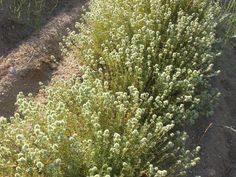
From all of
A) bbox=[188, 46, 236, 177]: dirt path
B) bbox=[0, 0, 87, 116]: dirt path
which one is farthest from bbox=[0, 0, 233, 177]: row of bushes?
bbox=[0, 0, 87, 116]: dirt path

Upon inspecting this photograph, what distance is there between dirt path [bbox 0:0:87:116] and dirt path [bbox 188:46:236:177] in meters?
1.53

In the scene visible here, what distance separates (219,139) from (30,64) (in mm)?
1911

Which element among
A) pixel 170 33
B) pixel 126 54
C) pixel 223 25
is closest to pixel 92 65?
pixel 126 54

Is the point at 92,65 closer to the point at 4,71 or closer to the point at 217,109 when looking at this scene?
the point at 4,71

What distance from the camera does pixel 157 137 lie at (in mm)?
3207

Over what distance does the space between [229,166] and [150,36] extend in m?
1.35

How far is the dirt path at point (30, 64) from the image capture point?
436 cm

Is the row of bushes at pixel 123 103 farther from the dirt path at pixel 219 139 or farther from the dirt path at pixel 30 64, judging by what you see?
the dirt path at pixel 30 64

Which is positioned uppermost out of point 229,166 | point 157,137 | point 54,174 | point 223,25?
point 54,174

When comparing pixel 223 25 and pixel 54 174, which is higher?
pixel 54 174

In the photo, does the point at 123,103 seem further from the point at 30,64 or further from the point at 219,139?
the point at 30,64

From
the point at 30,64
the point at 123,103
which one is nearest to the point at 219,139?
the point at 123,103

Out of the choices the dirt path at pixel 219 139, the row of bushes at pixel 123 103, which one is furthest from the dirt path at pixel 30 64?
the dirt path at pixel 219 139

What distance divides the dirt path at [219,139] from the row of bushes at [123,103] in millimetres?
158
